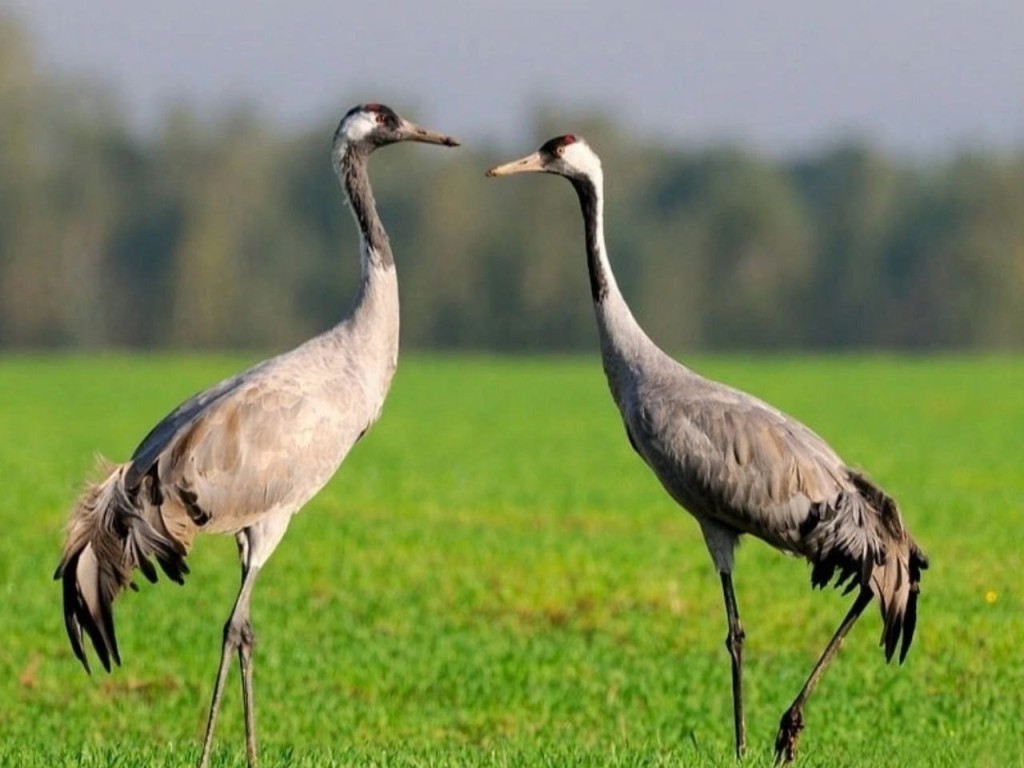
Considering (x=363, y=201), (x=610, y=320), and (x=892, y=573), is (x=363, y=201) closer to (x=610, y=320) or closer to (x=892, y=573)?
(x=610, y=320)

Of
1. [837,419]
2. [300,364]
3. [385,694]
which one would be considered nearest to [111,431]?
[837,419]

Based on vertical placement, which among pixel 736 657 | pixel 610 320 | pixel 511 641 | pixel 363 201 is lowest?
pixel 511 641

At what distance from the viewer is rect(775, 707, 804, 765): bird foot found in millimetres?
8266

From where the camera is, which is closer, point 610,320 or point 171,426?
point 171,426

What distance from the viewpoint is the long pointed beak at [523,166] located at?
893 centimetres

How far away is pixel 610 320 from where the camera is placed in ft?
29.0

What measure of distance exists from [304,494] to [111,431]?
69.6ft

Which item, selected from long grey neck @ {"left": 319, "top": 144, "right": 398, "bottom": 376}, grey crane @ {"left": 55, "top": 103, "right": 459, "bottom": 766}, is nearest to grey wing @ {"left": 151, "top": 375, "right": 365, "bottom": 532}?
grey crane @ {"left": 55, "top": 103, "right": 459, "bottom": 766}

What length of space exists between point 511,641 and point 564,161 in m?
3.94

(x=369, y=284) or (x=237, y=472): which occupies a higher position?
(x=369, y=284)

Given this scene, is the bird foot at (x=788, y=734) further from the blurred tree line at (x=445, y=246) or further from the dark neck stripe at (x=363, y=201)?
the blurred tree line at (x=445, y=246)

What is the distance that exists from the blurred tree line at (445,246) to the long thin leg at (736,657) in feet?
224

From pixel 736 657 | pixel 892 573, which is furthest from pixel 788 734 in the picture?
pixel 892 573

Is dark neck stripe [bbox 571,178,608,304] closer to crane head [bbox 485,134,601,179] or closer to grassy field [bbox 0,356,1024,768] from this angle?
crane head [bbox 485,134,601,179]
